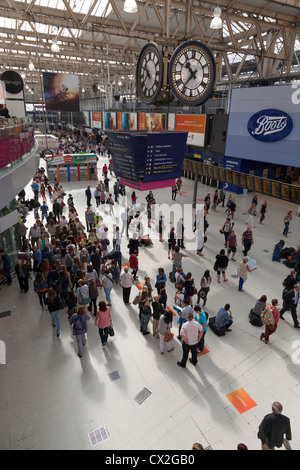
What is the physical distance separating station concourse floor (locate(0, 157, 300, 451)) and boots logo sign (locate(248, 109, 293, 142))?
32.7ft

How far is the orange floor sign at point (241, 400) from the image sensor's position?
5.35 meters

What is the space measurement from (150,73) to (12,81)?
1240 cm

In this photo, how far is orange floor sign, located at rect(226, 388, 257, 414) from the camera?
535 centimetres

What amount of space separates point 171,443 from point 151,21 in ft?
86.9

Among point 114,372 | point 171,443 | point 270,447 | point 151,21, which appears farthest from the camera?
point 151,21

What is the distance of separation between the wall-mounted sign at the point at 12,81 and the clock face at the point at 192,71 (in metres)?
12.8

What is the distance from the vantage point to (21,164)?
890cm

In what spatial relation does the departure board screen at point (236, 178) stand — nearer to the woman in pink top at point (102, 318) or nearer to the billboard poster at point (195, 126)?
the billboard poster at point (195, 126)

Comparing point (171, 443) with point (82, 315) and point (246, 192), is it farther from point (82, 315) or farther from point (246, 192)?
point (246, 192)

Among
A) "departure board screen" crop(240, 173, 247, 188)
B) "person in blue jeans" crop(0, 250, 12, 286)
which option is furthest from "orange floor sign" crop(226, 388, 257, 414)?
"departure board screen" crop(240, 173, 247, 188)

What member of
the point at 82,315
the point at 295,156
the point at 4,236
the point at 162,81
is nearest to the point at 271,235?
the point at 295,156

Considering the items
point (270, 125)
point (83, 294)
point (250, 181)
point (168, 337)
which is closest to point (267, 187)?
point (250, 181)

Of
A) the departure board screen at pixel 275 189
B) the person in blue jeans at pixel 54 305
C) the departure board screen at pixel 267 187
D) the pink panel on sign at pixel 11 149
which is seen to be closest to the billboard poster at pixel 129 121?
the departure board screen at pixel 267 187

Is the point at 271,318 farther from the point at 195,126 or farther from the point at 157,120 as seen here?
the point at 157,120
